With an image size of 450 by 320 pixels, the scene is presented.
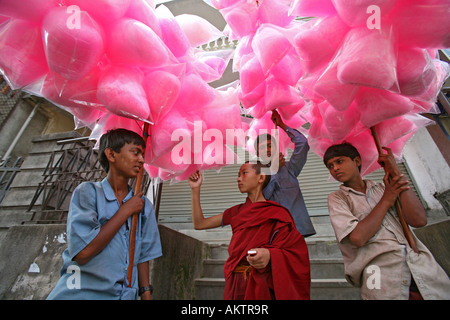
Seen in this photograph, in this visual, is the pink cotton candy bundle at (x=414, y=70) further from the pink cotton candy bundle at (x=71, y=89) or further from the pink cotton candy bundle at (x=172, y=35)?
the pink cotton candy bundle at (x=71, y=89)

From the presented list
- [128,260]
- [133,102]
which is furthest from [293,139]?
[128,260]

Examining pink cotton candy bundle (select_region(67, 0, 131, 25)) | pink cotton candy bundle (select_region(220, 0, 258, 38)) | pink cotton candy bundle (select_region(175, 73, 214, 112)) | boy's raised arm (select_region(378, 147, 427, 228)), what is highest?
pink cotton candy bundle (select_region(220, 0, 258, 38))

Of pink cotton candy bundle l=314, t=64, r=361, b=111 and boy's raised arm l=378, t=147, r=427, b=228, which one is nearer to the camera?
pink cotton candy bundle l=314, t=64, r=361, b=111

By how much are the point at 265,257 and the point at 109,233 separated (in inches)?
29.7

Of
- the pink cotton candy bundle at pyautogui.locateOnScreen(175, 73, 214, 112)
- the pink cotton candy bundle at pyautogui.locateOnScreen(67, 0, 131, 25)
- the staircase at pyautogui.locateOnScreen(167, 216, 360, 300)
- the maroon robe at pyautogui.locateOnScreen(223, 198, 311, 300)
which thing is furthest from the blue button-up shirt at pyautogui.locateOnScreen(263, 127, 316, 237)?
the pink cotton candy bundle at pyautogui.locateOnScreen(67, 0, 131, 25)

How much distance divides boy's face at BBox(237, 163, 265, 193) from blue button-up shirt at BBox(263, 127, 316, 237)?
14 cm

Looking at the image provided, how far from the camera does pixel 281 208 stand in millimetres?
1456

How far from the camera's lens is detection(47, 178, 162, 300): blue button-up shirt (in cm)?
99

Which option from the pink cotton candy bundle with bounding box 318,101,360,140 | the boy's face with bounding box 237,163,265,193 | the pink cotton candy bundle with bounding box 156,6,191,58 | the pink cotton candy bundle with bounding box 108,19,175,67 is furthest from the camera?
the boy's face with bounding box 237,163,265,193

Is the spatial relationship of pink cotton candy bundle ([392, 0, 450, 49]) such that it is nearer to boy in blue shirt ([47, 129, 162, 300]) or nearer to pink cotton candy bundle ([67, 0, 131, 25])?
pink cotton candy bundle ([67, 0, 131, 25])

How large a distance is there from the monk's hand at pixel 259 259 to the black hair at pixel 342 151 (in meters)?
0.77

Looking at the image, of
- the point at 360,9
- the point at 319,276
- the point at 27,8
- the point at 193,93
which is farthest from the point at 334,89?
the point at 319,276

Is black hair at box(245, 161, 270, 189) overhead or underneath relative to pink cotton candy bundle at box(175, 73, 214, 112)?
underneath
